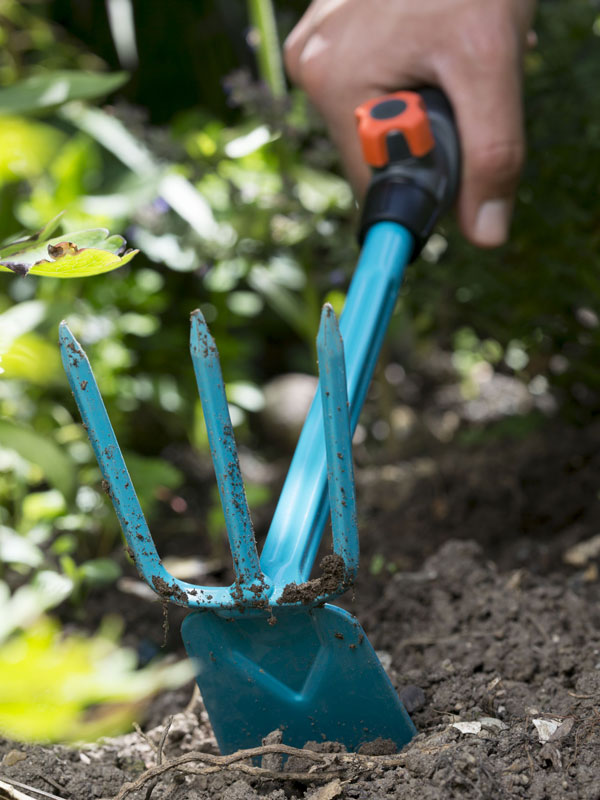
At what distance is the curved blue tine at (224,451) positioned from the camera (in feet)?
2.21

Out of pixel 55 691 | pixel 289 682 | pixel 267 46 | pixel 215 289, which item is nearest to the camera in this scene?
pixel 55 691

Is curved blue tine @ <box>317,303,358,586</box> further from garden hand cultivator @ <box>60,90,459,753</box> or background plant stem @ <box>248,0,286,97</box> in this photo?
background plant stem @ <box>248,0,286,97</box>

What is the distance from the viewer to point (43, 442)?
3.92 ft

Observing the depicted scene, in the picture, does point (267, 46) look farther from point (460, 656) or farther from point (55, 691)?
point (55, 691)

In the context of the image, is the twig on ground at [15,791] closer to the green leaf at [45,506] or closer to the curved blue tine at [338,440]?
the curved blue tine at [338,440]

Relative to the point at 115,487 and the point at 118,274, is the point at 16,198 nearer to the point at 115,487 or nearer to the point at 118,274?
the point at 118,274

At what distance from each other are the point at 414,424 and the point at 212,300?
57 cm

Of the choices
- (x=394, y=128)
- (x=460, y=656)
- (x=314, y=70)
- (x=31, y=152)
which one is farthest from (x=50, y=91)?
(x=460, y=656)

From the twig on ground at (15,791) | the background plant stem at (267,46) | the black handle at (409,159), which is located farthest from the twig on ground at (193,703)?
the background plant stem at (267,46)

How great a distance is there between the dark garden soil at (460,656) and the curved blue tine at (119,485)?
155 mm

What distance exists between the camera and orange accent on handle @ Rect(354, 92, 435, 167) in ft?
3.73

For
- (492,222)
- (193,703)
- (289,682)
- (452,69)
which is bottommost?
(193,703)

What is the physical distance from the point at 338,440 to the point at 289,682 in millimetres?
290

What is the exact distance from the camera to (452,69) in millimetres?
1183
